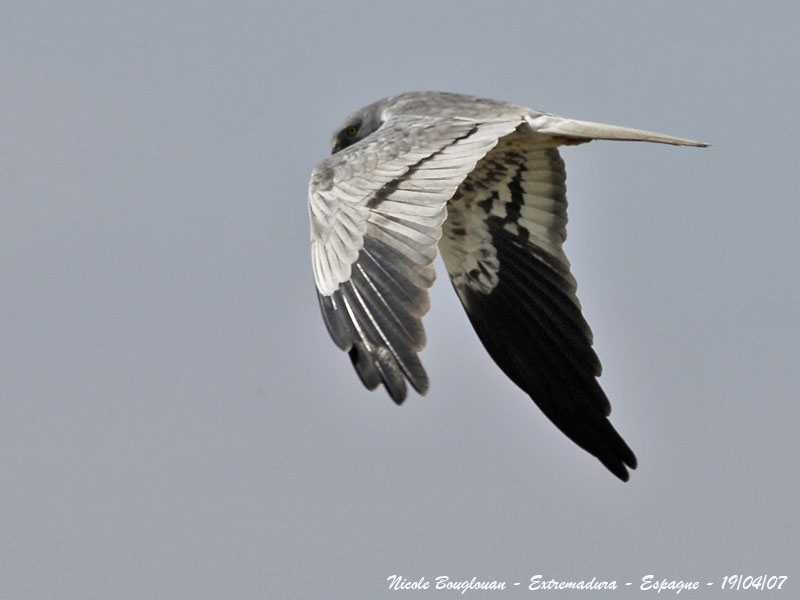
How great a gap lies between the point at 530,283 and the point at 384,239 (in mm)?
2803

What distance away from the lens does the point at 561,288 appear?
1116 cm

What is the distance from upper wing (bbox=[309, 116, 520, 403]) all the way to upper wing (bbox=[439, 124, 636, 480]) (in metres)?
1.48

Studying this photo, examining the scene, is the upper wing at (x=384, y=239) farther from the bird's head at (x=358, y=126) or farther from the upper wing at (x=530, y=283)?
the bird's head at (x=358, y=126)

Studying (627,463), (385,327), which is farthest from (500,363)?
(385,327)

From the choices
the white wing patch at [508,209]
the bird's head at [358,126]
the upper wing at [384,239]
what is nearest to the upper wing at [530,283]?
the white wing patch at [508,209]

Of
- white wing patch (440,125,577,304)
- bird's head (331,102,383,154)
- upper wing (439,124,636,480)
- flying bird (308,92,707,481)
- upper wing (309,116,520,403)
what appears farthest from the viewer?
bird's head (331,102,383,154)

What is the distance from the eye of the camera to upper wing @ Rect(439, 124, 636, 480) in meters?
10.9

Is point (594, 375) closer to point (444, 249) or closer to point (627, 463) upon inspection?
point (627, 463)

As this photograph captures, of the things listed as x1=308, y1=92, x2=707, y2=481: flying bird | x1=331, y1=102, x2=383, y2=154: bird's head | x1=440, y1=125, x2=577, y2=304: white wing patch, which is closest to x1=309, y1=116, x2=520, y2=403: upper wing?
x1=308, y1=92, x2=707, y2=481: flying bird

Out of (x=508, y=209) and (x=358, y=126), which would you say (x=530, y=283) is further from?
(x=358, y=126)

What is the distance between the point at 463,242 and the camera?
38.3 ft

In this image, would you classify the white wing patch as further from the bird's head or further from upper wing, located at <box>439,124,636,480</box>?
the bird's head

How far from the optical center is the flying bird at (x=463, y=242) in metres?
8.44

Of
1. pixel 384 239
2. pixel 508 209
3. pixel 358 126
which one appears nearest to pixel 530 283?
pixel 508 209
